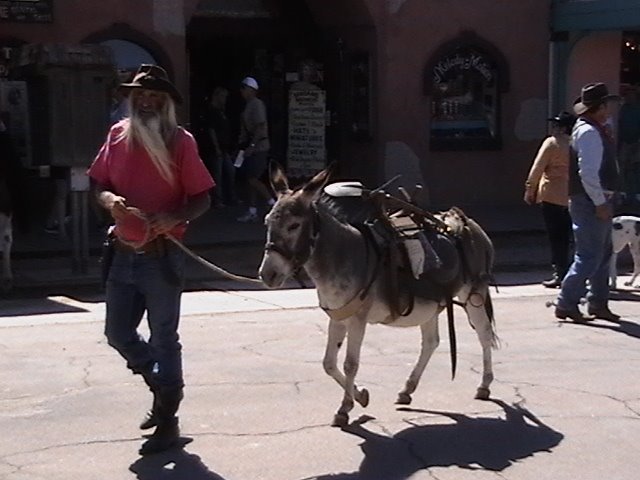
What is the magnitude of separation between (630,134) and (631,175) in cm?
74

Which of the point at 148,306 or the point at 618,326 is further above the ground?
the point at 148,306

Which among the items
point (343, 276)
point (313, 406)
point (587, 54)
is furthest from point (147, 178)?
point (587, 54)

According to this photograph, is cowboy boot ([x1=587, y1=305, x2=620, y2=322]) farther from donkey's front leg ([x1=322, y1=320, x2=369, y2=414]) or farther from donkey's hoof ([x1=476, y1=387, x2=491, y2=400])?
donkey's front leg ([x1=322, y1=320, x2=369, y2=414])

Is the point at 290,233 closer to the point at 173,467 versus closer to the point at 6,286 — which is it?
the point at 173,467

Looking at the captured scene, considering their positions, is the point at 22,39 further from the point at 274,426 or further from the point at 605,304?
the point at 274,426

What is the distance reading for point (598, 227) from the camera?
10.5 metres

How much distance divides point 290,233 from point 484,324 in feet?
6.45

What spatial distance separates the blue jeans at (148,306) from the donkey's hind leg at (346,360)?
97 cm

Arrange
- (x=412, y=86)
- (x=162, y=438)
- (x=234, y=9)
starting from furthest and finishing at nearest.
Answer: (x=234, y=9) < (x=412, y=86) < (x=162, y=438)

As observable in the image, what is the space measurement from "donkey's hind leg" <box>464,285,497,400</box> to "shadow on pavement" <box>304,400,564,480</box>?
35 centimetres

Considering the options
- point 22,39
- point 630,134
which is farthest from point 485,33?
point 22,39

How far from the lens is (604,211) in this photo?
10.3 metres

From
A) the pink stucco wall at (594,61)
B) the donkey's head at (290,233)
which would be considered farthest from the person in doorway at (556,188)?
the pink stucco wall at (594,61)

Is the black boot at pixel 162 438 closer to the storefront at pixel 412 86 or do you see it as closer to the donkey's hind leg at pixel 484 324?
the donkey's hind leg at pixel 484 324
